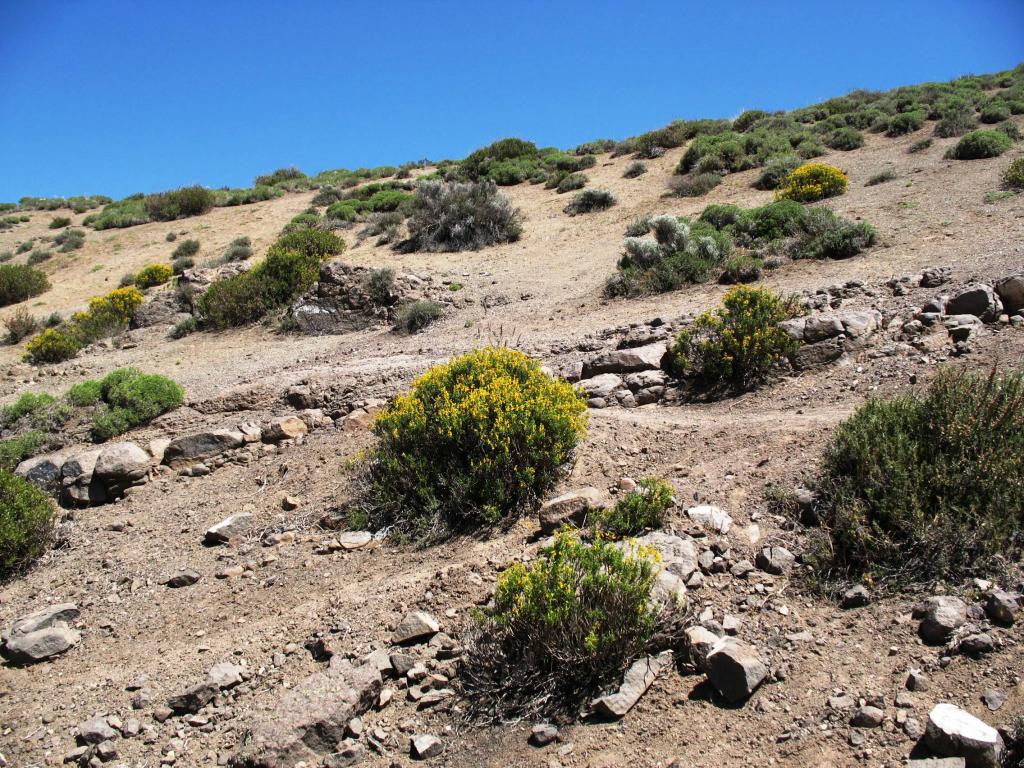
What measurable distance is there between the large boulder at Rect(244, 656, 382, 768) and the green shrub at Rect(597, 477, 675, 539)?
72.3 inches

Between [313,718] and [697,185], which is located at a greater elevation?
[697,185]

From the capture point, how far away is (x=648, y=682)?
3311 millimetres

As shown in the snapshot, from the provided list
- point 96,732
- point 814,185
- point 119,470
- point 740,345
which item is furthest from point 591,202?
point 96,732

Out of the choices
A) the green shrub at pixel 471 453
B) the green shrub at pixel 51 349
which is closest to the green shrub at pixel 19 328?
the green shrub at pixel 51 349

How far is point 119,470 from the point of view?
6957mm

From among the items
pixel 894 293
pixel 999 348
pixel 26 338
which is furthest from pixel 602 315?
pixel 26 338

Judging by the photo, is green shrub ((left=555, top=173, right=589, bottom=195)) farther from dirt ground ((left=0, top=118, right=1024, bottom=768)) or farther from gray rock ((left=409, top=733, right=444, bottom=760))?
gray rock ((left=409, top=733, right=444, bottom=760))

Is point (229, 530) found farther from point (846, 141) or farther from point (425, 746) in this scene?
point (846, 141)

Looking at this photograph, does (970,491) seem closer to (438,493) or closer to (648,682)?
(648,682)

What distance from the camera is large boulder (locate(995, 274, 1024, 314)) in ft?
22.0

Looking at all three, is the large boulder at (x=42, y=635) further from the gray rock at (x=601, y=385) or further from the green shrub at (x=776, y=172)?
the green shrub at (x=776, y=172)

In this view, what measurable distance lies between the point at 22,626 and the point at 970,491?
6359mm

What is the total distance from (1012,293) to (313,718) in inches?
296

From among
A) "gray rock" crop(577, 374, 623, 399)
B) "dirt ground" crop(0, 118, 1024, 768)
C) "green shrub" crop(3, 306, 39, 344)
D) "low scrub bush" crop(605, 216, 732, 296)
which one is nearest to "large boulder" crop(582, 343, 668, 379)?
"gray rock" crop(577, 374, 623, 399)
